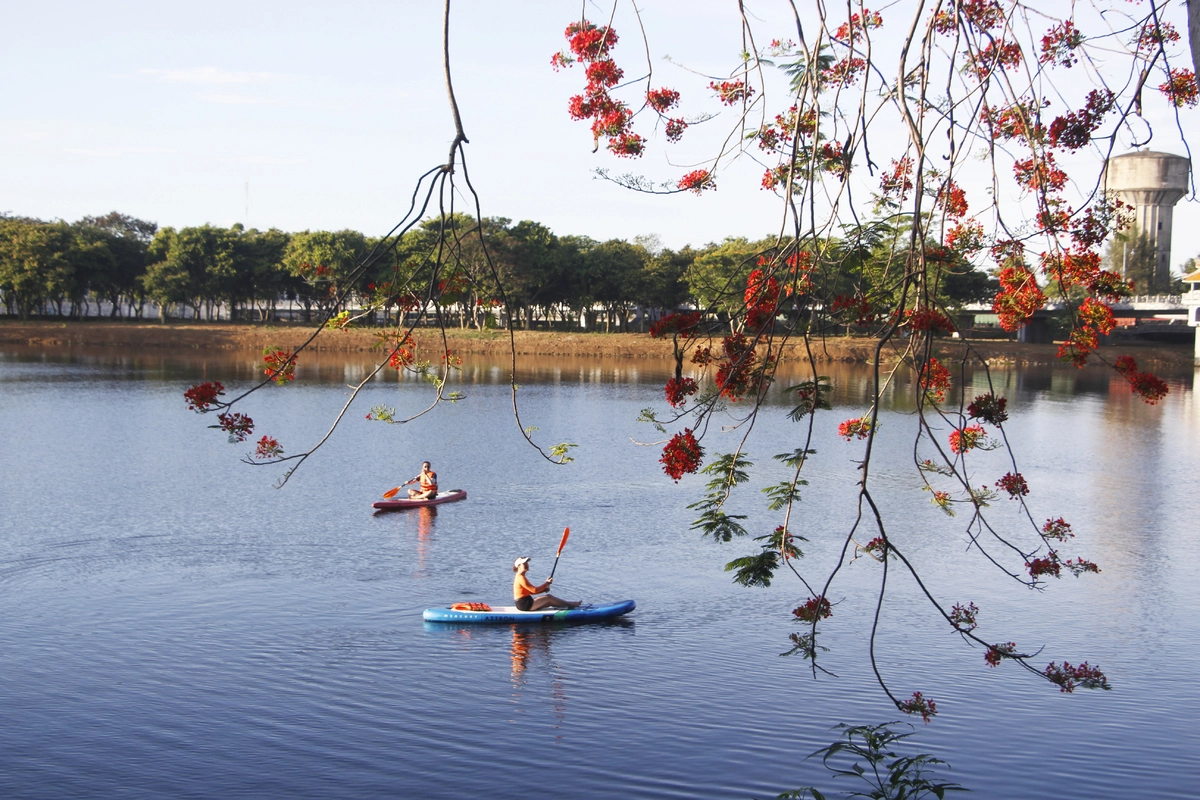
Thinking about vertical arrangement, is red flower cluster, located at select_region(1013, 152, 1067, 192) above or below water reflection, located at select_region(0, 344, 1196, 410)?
above

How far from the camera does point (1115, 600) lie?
15.7 meters

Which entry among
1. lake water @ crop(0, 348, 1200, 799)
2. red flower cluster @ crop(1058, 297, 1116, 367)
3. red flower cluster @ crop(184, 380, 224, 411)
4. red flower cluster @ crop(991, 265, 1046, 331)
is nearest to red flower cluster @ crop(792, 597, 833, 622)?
red flower cluster @ crop(991, 265, 1046, 331)

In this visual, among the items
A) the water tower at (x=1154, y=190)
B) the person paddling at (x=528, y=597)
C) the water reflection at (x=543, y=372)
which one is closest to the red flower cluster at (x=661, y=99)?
the person paddling at (x=528, y=597)

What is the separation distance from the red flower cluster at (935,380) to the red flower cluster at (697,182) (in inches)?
68.5

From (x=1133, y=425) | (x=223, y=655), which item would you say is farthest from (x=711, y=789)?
(x=1133, y=425)

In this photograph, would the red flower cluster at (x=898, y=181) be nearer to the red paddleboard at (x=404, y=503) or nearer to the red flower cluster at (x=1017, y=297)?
the red flower cluster at (x=1017, y=297)

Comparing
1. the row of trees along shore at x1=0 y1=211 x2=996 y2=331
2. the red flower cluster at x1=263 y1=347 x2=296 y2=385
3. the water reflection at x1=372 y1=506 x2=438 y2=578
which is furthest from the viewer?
the row of trees along shore at x1=0 y1=211 x2=996 y2=331

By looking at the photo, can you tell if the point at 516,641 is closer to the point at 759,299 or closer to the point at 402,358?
the point at 402,358

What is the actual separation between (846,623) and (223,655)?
8028 mm

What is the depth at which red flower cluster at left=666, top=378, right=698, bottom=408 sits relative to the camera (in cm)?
599

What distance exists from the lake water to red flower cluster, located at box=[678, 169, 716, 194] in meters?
5.15

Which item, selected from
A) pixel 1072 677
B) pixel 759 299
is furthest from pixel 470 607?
pixel 1072 677

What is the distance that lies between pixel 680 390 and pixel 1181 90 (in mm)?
3428

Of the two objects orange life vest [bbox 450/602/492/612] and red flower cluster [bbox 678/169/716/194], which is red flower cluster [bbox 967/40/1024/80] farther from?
orange life vest [bbox 450/602/492/612]
